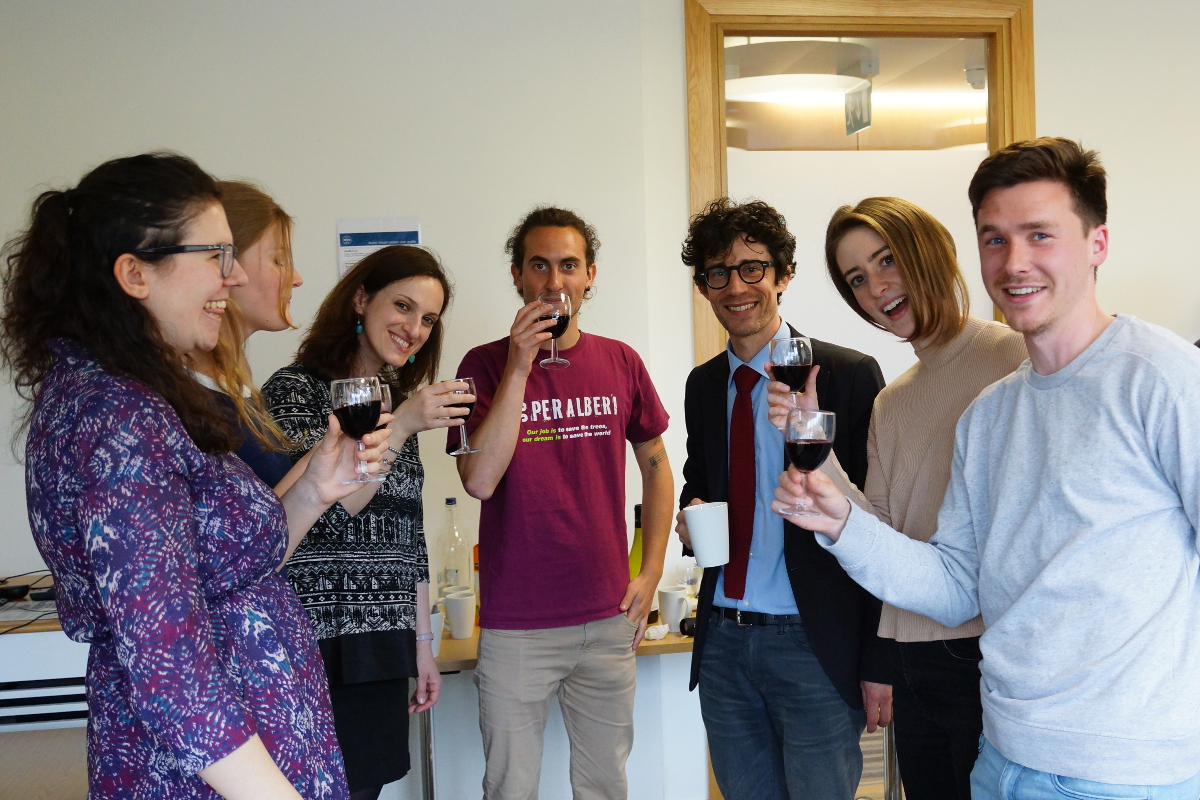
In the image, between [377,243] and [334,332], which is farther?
[377,243]

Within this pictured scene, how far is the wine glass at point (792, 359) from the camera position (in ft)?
5.56

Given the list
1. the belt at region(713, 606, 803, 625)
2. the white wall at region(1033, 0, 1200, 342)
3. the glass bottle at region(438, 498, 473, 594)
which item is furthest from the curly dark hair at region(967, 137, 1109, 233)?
the white wall at region(1033, 0, 1200, 342)

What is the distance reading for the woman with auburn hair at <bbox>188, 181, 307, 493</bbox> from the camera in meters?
1.60

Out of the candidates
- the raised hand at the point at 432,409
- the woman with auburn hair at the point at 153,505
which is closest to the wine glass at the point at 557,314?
the raised hand at the point at 432,409

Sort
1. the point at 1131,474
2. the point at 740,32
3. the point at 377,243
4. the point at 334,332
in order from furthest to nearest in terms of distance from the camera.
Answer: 1. the point at 740,32
2. the point at 377,243
3. the point at 334,332
4. the point at 1131,474

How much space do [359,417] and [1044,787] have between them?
1196mm

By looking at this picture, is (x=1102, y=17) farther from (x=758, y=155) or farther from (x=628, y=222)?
(x=628, y=222)

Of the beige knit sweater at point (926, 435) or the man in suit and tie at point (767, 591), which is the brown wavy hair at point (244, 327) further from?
the beige knit sweater at point (926, 435)

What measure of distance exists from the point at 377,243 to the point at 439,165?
0.36 m

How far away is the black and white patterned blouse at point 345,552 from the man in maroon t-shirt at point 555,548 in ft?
0.95

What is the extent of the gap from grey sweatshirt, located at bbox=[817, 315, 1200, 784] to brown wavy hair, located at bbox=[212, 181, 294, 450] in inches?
50.8

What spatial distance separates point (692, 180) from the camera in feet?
10.9

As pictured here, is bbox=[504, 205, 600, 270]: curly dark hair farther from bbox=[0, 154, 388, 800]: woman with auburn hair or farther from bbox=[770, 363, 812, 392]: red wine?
bbox=[0, 154, 388, 800]: woman with auburn hair

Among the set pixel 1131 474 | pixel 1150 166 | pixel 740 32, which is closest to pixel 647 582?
pixel 1131 474
